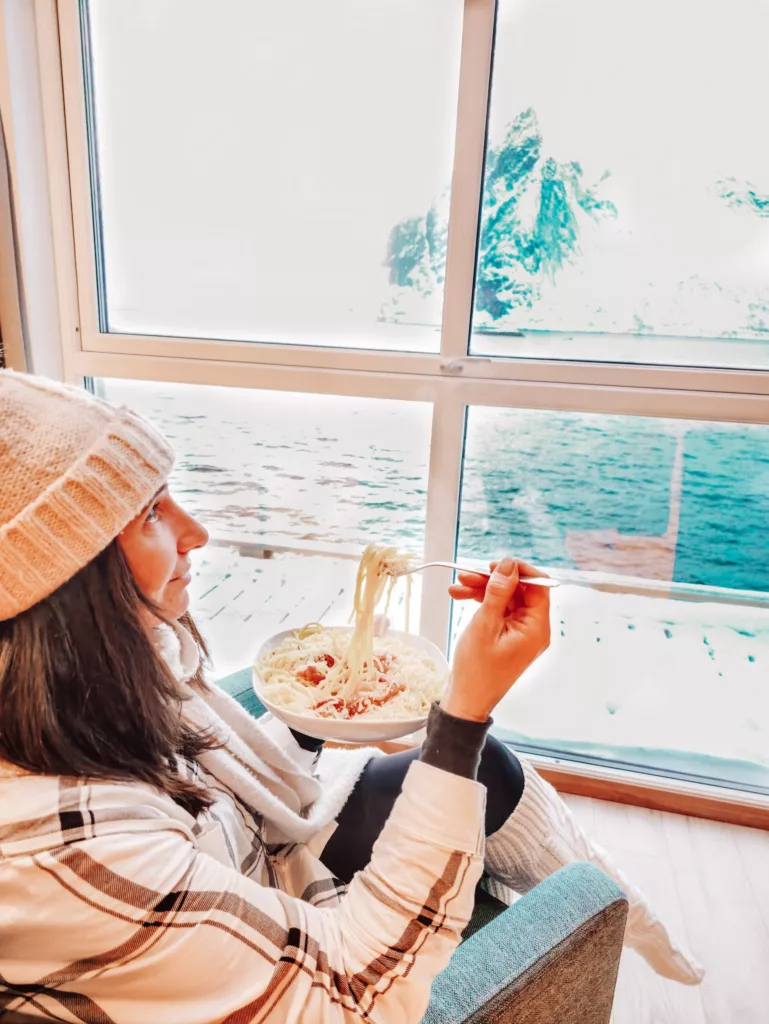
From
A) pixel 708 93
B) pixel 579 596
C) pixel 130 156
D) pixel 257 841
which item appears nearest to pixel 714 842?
pixel 579 596

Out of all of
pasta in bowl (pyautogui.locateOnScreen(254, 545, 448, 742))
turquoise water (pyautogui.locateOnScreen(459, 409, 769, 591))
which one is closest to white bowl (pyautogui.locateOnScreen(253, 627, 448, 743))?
pasta in bowl (pyautogui.locateOnScreen(254, 545, 448, 742))

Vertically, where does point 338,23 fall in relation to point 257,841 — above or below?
above

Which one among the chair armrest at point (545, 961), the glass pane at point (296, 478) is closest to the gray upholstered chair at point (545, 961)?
the chair armrest at point (545, 961)

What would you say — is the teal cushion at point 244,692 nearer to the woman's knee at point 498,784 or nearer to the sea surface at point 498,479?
the woman's knee at point 498,784

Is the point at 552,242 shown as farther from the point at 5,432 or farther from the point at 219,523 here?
the point at 5,432

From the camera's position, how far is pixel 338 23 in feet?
5.63

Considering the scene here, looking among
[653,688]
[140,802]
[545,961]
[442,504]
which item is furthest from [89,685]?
[653,688]

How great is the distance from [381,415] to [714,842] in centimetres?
148

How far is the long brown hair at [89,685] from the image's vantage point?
69 cm

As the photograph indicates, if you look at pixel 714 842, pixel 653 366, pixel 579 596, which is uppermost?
pixel 653 366

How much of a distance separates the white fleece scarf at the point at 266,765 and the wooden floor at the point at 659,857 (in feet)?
2.61

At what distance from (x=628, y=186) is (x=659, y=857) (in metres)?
1.71

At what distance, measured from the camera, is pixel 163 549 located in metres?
0.82

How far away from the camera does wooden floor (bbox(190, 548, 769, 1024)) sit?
1444mm
